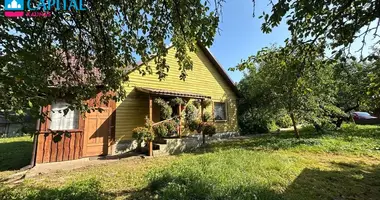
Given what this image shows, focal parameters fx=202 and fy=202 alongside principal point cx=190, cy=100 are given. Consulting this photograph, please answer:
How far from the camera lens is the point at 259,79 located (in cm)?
1215

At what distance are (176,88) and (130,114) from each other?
10.1 feet

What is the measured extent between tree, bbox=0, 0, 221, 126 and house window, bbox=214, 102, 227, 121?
9929mm

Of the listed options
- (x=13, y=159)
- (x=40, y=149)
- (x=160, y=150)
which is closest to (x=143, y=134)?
(x=160, y=150)

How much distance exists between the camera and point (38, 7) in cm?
312

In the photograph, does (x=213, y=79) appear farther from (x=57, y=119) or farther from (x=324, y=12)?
(x=324, y=12)

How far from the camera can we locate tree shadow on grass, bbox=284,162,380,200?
171 inches

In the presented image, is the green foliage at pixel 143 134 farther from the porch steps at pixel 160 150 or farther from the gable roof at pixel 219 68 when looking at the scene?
the gable roof at pixel 219 68

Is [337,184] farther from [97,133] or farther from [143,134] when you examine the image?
[97,133]

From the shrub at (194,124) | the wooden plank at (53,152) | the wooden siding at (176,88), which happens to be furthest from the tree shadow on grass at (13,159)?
the shrub at (194,124)

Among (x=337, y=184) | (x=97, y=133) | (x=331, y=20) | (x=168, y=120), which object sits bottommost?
(x=337, y=184)

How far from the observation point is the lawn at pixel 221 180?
3.67 metres

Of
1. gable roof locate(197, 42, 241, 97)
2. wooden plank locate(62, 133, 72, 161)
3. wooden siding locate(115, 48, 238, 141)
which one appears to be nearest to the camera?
wooden plank locate(62, 133, 72, 161)

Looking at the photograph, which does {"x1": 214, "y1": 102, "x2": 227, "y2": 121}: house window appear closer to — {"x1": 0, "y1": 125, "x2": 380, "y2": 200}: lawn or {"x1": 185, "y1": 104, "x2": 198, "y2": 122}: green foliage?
{"x1": 185, "y1": 104, "x2": 198, "y2": 122}: green foliage

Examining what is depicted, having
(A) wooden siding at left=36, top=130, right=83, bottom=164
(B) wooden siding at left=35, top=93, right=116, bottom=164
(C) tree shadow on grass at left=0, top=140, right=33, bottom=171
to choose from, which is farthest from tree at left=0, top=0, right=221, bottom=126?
(C) tree shadow on grass at left=0, top=140, right=33, bottom=171
